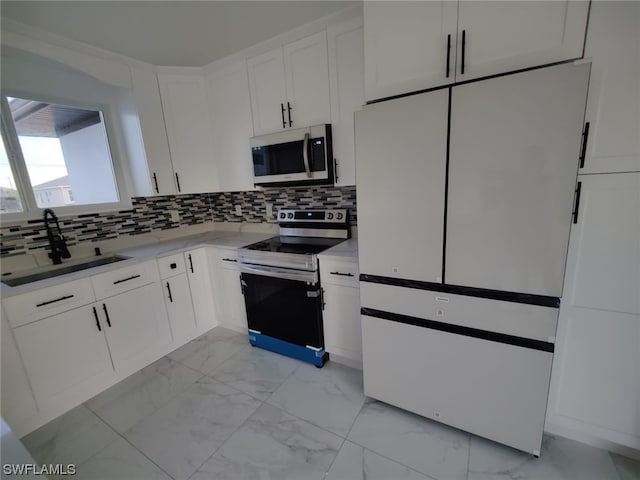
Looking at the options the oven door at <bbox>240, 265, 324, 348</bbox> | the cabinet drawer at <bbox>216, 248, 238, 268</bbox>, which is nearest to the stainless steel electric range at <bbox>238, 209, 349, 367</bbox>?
the oven door at <bbox>240, 265, 324, 348</bbox>

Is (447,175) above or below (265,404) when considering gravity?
above

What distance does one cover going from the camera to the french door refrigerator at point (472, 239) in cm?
111

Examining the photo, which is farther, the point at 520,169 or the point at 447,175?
the point at 447,175

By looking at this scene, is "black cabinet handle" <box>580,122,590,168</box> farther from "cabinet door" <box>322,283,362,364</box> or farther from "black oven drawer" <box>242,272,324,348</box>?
"black oven drawer" <box>242,272,324,348</box>

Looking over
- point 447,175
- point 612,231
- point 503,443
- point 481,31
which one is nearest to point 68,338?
point 447,175

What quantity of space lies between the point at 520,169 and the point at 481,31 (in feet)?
1.97

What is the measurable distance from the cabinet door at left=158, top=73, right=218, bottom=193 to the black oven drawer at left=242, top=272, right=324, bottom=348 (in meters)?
1.12

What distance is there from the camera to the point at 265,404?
182cm

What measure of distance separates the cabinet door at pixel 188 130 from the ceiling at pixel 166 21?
314 millimetres

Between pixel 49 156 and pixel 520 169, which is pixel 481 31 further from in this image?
pixel 49 156

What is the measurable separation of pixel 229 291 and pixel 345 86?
199cm

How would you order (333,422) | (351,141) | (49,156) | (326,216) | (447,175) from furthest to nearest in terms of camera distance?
(326,216) < (49,156) < (351,141) < (333,422) < (447,175)

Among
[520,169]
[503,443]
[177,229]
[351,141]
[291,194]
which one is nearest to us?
[520,169]

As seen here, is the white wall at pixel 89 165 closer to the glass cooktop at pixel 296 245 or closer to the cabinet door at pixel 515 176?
the glass cooktop at pixel 296 245
